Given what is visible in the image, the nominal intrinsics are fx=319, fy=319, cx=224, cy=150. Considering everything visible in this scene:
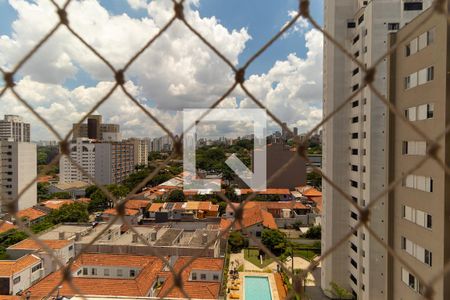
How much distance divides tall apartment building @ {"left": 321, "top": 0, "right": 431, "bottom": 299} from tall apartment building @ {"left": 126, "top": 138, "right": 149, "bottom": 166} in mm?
14975

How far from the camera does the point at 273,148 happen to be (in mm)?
9391

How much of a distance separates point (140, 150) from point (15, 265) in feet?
52.1

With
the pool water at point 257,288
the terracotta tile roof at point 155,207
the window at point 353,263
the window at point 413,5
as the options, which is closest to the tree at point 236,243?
the pool water at point 257,288

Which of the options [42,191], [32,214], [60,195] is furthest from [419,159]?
[42,191]

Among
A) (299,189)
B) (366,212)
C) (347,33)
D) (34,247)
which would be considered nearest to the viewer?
(366,212)

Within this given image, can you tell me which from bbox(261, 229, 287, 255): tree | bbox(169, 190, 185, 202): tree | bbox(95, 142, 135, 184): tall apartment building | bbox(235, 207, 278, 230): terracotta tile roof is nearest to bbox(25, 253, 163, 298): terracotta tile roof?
bbox(261, 229, 287, 255): tree

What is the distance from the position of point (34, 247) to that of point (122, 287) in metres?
3.36

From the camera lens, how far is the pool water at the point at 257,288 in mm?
5656

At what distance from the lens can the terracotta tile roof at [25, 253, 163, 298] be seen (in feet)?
15.4

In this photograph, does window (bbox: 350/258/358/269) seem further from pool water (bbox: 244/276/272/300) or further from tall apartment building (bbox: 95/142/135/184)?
tall apartment building (bbox: 95/142/135/184)

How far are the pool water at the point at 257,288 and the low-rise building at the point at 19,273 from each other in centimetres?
409

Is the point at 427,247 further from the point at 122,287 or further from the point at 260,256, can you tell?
the point at 260,256

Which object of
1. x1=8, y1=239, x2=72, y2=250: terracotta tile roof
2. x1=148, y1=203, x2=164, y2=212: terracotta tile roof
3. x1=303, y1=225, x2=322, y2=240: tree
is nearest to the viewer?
x1=8, y1=239, x2=72, y2=250: terracotta tile roof

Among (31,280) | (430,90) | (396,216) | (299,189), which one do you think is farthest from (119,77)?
(299,189)
